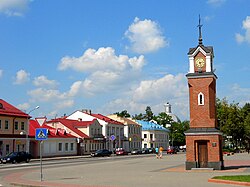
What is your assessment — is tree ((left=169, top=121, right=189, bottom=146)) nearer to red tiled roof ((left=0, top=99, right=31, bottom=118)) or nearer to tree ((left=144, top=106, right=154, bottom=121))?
tree ((left=144, top=106, right=154, bottom=121))

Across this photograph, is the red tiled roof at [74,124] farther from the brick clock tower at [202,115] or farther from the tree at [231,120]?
the brick clock tower at [202,115]

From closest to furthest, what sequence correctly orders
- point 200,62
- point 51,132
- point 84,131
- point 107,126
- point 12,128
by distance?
point 200,62
point 12,128
point 51,132
point 84,131
point 107,126

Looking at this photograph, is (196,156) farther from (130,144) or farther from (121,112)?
(121,112)

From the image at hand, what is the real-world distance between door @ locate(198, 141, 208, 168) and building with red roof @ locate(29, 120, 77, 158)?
34443 millimetres

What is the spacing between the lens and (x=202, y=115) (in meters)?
29.2

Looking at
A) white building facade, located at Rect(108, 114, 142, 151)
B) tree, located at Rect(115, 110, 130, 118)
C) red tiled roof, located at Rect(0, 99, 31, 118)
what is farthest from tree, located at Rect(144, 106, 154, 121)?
red tiled roof, located at Rect(0, 99, 31, 118)

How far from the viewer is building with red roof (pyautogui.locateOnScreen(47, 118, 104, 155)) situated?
75.8m

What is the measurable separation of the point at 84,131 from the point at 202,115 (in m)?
53.2

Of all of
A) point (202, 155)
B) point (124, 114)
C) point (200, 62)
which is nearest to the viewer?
point (202, 155)

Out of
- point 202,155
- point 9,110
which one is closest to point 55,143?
point 9,110

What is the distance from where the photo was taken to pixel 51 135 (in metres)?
65.8

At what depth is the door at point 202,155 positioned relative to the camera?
94.6 ft

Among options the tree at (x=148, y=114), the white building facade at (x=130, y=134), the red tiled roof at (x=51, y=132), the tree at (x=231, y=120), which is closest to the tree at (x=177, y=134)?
the tree at (x=148, y=114)

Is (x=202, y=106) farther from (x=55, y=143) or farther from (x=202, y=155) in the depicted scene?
(x=55, y=143)
